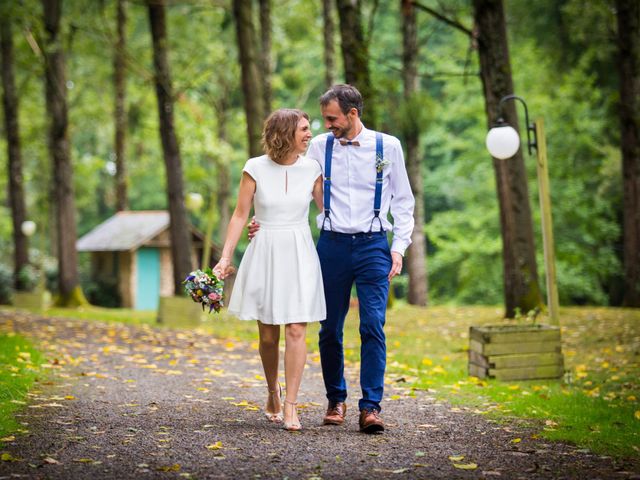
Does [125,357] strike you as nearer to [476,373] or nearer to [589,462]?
[476,373]

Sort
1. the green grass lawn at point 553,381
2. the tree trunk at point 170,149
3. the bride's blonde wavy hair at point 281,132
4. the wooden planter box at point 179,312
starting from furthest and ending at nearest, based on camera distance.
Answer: the tree trunk at point 170,149 < the wooden planter box at point 179,312 < the green grass lawn at point 553,381 < the bride's blonde wavy hair at point 281,132

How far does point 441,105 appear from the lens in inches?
1211

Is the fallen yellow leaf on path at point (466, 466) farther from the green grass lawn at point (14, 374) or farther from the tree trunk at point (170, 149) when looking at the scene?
the tree trunk at point (170, 149)

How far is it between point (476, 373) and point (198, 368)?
2.81 metres

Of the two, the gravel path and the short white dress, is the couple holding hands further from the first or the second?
the gravel path

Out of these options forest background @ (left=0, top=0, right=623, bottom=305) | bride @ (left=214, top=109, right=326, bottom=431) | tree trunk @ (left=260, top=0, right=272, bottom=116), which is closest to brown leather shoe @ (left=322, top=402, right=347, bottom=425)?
bride @ (left=214, top=109, right=326, bottom=431)

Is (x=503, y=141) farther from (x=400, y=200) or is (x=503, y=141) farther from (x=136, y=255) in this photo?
(x=136, y=255)

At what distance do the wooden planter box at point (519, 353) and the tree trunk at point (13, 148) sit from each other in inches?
845

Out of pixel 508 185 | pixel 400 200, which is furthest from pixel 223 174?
pixel 400 200

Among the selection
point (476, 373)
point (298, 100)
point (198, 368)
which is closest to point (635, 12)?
point (476, 373)

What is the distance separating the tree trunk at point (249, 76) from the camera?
15.7 m

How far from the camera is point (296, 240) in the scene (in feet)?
16.8

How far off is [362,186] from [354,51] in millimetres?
8889

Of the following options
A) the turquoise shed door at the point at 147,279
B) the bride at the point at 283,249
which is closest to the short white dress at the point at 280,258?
the bride at the point at 283,249
